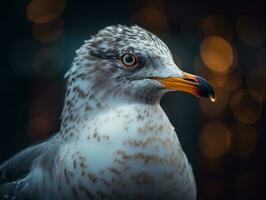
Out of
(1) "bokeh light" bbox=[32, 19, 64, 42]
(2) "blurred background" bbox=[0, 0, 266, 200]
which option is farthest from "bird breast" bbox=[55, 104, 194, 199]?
(1) "bokeh light" bbox=[32, 19, 64, 42]

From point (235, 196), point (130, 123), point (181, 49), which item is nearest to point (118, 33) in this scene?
point (130, 123)

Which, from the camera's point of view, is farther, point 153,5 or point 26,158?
point 153,5

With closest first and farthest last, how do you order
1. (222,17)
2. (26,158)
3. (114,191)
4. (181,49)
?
(114,191) < (26,158) < (181,49) < (222,17)

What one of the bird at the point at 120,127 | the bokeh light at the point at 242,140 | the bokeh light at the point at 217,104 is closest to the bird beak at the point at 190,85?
the bird at the point at 120,127

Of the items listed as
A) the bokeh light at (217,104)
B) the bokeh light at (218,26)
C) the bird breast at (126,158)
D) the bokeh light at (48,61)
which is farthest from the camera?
the bokeh light at (218,26)

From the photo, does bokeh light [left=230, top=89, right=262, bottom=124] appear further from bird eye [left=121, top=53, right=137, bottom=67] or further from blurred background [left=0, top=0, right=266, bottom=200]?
bird eye [left=121, top=53, right=137, bottom=67]

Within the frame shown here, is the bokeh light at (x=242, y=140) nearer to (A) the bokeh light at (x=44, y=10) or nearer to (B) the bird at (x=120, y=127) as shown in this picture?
(A) the bokeh light at (x=44, y=10)

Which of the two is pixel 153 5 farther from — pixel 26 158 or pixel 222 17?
pixel 26 158
